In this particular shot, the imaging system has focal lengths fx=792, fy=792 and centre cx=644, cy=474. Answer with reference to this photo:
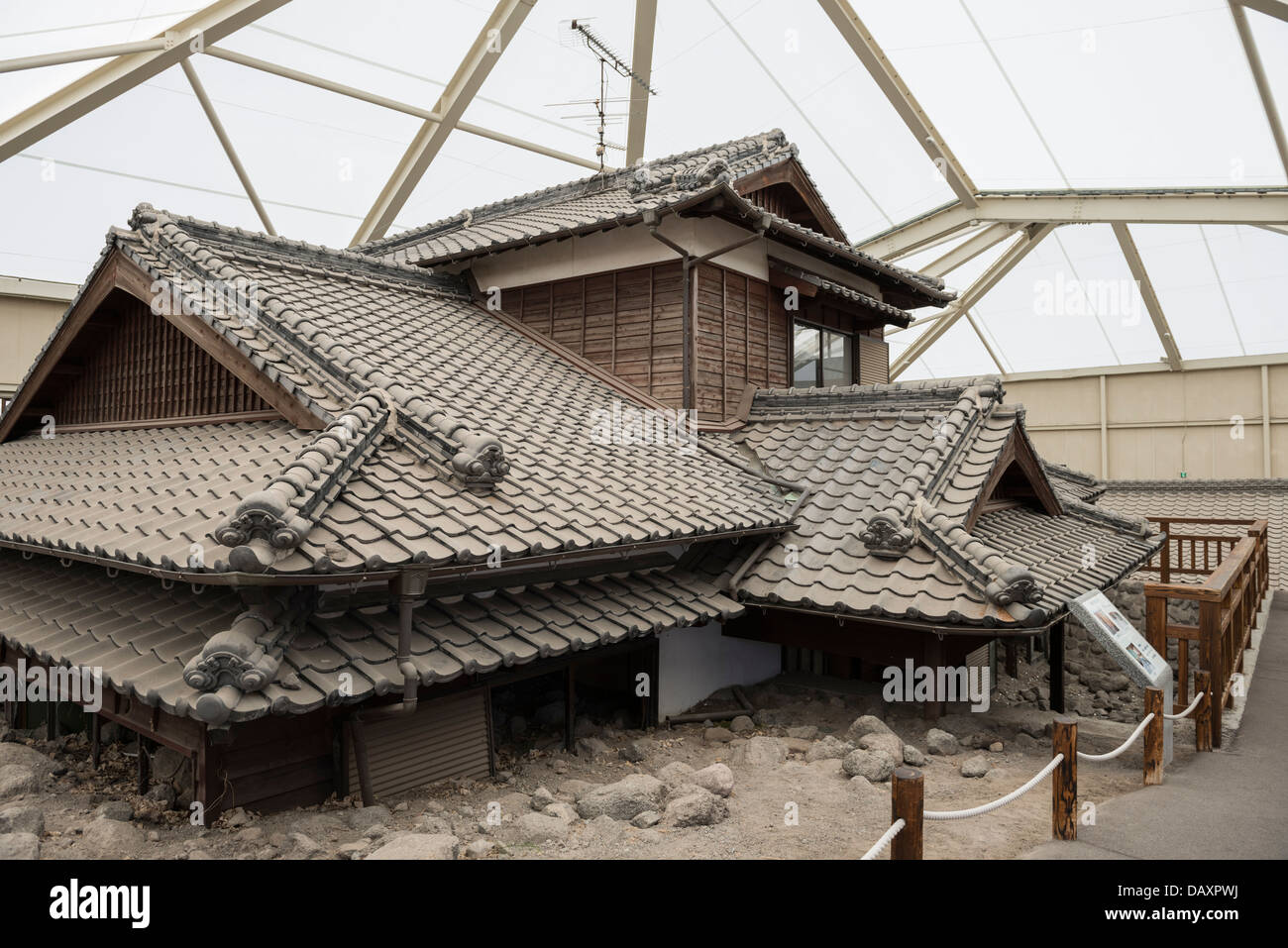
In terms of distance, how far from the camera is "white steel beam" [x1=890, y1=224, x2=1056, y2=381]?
19234mm

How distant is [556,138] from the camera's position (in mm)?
16906

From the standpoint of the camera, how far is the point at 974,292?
2191 cm

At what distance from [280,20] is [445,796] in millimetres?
12588

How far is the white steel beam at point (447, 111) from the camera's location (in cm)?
1395

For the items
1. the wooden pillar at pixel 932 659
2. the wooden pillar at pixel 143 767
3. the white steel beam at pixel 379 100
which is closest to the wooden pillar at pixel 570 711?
the wooden pillar at pixel 143 767

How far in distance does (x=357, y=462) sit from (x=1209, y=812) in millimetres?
5908

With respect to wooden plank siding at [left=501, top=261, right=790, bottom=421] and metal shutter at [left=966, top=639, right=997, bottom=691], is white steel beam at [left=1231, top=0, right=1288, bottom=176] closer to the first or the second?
wooden plank siding at [left=501, top=261, right=790, bottom=421]

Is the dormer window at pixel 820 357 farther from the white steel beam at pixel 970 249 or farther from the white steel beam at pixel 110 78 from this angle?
the white steel beam at pixel 110 78

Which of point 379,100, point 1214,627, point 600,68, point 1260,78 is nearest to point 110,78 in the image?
point 379,100

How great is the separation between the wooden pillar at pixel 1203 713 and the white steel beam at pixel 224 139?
49.9 ft

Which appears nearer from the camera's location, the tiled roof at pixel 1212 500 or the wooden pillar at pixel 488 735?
the wooden pillar at pixel 488 735

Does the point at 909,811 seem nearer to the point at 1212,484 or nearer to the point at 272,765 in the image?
the point at 272,765
